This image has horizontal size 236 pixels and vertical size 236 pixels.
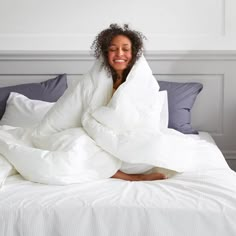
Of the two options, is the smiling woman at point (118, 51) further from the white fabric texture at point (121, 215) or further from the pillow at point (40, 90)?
the pillow at point (40, 90)

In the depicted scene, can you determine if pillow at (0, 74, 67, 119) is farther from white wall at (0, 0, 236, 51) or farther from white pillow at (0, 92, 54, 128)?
white wall at (0, 0, 236, 51)

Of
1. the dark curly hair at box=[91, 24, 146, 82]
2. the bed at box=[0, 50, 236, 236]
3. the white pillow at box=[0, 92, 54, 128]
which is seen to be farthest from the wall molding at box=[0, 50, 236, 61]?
the bed at box=[0, 50, 236, 236]

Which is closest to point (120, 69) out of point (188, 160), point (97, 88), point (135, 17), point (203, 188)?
point (97, 88)

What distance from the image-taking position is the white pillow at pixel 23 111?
284cm

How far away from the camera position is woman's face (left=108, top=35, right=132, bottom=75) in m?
2.30

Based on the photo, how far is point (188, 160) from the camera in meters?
2.18

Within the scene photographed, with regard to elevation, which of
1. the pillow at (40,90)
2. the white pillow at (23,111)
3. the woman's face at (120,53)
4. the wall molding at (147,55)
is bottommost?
the white pillow at (23,111)

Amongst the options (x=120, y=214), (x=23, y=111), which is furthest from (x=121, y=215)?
(x=23, y=111)

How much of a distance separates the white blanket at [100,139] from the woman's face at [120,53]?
0.06m

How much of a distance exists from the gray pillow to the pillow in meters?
0.59

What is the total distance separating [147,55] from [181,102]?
37cm

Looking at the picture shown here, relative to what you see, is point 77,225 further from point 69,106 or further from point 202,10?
point 202,10

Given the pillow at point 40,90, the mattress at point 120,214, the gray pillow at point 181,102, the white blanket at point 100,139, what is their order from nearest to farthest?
1. the mattress at point 120,214
2. the white blanket at point 100,139
3. the gray pillow at point 181,102
4. the pillow at point 40,90

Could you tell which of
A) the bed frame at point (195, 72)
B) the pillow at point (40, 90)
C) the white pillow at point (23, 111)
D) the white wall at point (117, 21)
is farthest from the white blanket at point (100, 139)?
the white wall at point (117, 21)
